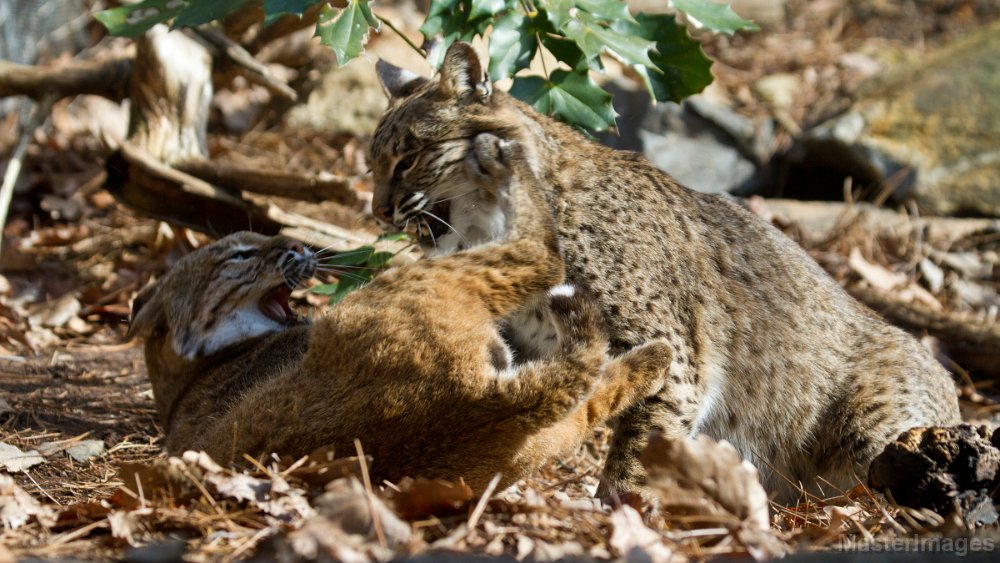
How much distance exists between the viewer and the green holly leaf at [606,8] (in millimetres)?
4375

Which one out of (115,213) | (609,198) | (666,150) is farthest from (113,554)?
(666,150)

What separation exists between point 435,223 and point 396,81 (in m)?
0.97

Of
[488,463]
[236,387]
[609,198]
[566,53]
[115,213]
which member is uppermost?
[566,53]

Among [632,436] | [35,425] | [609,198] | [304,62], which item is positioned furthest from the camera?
[304,62]

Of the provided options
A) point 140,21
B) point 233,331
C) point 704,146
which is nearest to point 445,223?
point 233,331

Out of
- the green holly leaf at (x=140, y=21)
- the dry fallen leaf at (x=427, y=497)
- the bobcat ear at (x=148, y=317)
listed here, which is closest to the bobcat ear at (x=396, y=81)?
the green holly leaf at (x=140, y=21)

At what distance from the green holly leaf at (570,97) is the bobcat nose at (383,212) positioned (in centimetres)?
93

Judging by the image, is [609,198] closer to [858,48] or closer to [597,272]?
[597,272]

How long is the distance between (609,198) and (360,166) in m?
4.50

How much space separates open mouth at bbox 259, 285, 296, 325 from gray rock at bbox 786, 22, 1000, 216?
536 cm

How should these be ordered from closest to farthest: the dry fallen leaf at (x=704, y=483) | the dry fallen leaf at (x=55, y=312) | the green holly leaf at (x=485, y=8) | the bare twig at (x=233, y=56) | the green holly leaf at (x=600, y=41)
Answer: the dry fallen leaf at (x=704, y=483) < the green holly leaf at (x=600, y=41) < the green holly leaf at (x=485, y=8) < the dry fallen leaf at (x=55, y=312) < the bare twig at (x=233, y=56)

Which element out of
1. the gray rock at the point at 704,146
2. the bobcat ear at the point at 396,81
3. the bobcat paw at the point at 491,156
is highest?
the bobcat ear at the point at 396,81

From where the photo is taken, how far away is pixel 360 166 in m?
8.26

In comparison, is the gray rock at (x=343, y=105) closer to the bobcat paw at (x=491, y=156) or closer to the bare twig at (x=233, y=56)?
the bare twig at (x=233, y=56)
